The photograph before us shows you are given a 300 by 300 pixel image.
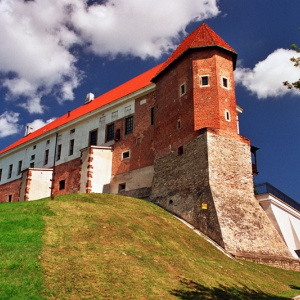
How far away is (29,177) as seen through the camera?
34.5 m

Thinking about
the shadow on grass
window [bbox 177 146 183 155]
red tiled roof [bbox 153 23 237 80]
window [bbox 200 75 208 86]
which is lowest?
the shadow on grass

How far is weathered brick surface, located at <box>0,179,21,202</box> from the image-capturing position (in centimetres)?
4048

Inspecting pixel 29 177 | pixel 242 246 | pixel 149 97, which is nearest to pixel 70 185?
pixel 29 177

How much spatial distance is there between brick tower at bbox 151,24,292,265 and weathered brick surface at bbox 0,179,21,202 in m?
20.4

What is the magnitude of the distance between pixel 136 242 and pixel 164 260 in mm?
1698

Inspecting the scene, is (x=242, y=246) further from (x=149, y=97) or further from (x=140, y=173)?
(x=149, y=97)

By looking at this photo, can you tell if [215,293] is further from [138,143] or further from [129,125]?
[129,125]

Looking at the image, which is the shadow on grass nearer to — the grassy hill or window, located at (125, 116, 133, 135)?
the grassy hill

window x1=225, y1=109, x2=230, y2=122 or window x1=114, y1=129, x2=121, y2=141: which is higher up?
window x1=114, y1=129, x2=121, y2=141

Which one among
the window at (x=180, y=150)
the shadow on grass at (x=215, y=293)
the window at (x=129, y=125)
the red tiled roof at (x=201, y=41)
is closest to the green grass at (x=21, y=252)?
the shadow on grass at (x=215, y=293)

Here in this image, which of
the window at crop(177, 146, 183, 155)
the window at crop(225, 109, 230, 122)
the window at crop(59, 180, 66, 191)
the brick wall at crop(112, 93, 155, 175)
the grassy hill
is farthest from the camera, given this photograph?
the window at crop(59, 180, 66, 191)

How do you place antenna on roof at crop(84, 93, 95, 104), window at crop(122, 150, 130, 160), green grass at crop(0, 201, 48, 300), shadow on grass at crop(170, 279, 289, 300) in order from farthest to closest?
antenna on roof at crop(84, 93, 95, 104), window at crop(122, 150, 130, 160), shadow on grass at crop(170, 279, 289, 300), green grass at crop(0, 201, 48, 300)

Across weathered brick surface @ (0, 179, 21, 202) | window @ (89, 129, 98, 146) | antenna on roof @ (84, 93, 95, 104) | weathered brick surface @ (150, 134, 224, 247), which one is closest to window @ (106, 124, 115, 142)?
window @ (89, 129, 98, 146)

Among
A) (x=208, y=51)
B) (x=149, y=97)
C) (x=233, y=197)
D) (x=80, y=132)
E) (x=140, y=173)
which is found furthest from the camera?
(x=80, y=132)
